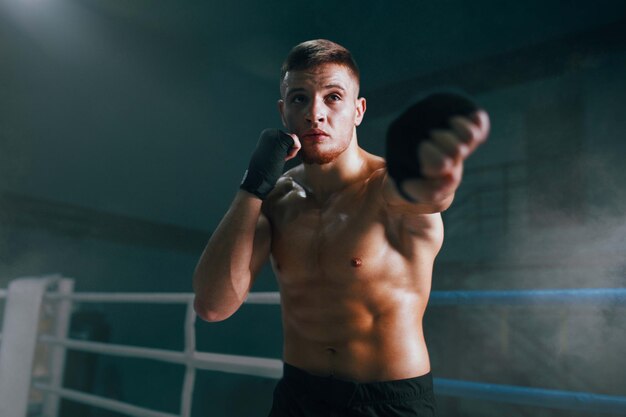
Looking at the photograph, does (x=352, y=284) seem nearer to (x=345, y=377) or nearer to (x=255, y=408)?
(x=345, y=377)

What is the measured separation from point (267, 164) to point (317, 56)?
29 cm

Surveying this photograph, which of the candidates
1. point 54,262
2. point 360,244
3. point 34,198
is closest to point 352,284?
point 360,244

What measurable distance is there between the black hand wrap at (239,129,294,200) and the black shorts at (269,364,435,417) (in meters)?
0.43

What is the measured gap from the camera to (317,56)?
1.14 m

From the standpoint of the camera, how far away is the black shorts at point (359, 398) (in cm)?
102

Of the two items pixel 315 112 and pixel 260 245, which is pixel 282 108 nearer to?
pixel 315 112

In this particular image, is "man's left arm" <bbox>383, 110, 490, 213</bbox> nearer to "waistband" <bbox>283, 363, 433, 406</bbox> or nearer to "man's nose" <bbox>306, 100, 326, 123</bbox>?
"man's nose" <bbox>306, 100, 326, 123</bbox>

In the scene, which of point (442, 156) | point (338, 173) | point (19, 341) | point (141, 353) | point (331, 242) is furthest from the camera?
point (19, 341)

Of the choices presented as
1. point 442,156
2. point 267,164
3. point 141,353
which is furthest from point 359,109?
point 141,353

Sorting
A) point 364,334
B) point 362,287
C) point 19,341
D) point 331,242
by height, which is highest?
point 331,242

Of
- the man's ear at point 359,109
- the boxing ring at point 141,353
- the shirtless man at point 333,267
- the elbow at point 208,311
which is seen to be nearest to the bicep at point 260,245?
the shirtless man at point 333,267

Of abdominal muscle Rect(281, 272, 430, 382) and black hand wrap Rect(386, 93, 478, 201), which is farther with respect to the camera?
abdominal muscle Rect(281, 272, 430, 382)

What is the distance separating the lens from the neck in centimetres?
123

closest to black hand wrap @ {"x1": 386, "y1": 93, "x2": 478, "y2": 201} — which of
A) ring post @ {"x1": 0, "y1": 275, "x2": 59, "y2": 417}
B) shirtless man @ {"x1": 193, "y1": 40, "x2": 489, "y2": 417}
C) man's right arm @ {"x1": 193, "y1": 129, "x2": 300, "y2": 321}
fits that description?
shirtless man @ {"x1": 193, "y1": 40, "x2": 489, "y2": 417}
